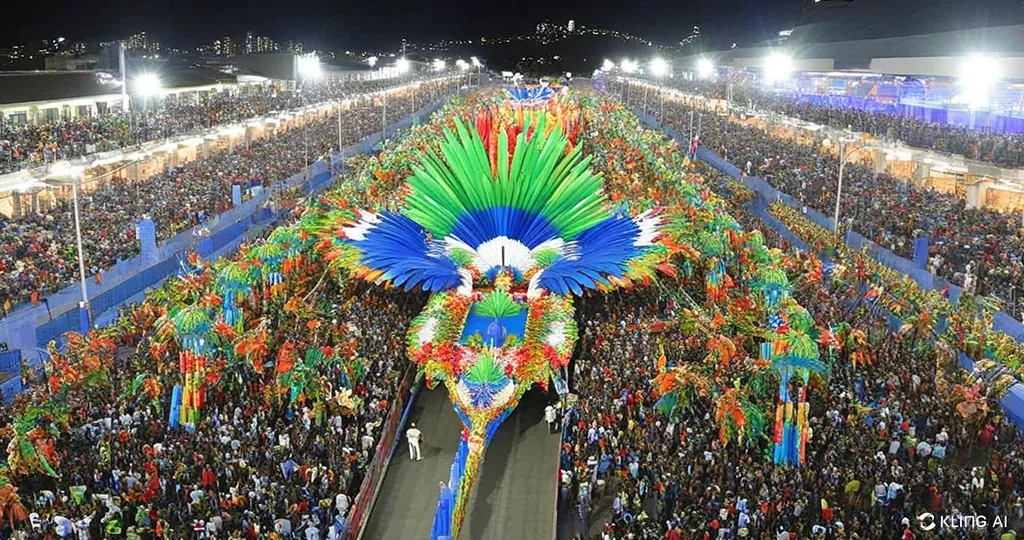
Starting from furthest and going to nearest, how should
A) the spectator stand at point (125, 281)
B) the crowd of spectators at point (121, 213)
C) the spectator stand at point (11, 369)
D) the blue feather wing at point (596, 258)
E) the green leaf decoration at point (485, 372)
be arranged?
the crowd of spectators at point (121, 213) < the blue feather wing at point (596, 258) < the spectator stand at point (125, 281) < the spectator stand at point (11, 369) < the green leaf decoration at point (485, 372)

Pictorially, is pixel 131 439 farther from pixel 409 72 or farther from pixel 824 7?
pixel 409 72

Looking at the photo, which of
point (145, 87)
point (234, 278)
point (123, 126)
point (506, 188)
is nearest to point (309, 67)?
point (145, 87)

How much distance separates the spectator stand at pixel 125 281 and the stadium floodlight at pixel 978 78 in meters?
33.1

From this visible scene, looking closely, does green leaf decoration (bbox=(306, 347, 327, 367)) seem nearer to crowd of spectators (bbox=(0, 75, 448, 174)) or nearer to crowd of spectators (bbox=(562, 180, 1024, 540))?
crowd of spectators (bbox=(562, 180, 1024, 540))

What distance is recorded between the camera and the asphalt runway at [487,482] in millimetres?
15703

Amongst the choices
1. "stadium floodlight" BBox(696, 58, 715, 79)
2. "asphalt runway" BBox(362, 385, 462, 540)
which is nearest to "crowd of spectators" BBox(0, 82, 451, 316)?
"asphalt runway" BBox(362, 385, 462, 540)

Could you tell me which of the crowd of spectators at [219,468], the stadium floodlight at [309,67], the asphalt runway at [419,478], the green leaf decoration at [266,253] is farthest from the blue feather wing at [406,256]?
the stadium floodlight at [309,67]

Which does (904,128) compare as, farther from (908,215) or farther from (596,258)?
(596,258)

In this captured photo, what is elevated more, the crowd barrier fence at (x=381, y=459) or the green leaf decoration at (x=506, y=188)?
the green leaf decoration at (x=506, y=188)

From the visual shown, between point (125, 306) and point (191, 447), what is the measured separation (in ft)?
33.5

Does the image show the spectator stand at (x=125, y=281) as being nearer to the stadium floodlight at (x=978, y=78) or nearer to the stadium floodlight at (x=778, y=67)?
the stadium floodlight at (x=978, y=78)

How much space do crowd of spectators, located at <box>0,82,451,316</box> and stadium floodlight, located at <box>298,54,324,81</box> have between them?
3858 cm

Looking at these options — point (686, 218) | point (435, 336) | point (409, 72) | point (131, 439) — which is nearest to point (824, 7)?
point (409, 72)

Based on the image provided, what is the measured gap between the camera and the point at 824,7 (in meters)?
101
